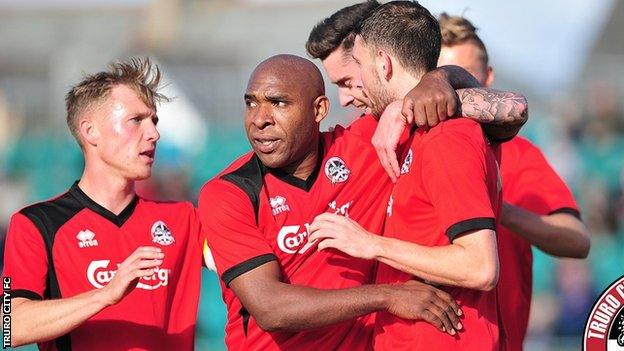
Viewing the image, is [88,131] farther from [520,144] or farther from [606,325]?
[606,325]

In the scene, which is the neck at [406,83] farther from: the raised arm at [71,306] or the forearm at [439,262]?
the raised arm at [71,306]

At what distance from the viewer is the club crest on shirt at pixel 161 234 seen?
6168 mm

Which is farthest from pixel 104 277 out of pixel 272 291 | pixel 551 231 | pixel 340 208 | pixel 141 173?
pixel 551 231

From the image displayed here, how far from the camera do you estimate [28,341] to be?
5.67 m

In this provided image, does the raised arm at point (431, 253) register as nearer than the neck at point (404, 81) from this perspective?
Yes

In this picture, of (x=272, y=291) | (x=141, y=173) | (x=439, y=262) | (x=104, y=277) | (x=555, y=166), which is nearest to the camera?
(x=439, y=262)

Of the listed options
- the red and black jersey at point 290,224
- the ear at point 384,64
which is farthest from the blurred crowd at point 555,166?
the ear at point 384,64

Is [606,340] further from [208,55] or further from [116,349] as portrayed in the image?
[208,55]

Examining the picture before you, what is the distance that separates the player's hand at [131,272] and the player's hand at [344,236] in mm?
897

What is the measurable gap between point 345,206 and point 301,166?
0.33 meters

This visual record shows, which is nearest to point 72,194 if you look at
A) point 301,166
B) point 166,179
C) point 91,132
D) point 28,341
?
point 91,132

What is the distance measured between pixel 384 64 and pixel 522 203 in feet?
7.47

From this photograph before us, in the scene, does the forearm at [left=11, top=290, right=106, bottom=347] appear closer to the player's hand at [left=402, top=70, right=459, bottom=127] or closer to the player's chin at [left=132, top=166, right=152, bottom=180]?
the player's chin at [left=132, top=166, right=152, bottom=180]

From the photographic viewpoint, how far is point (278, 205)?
5.57 m
